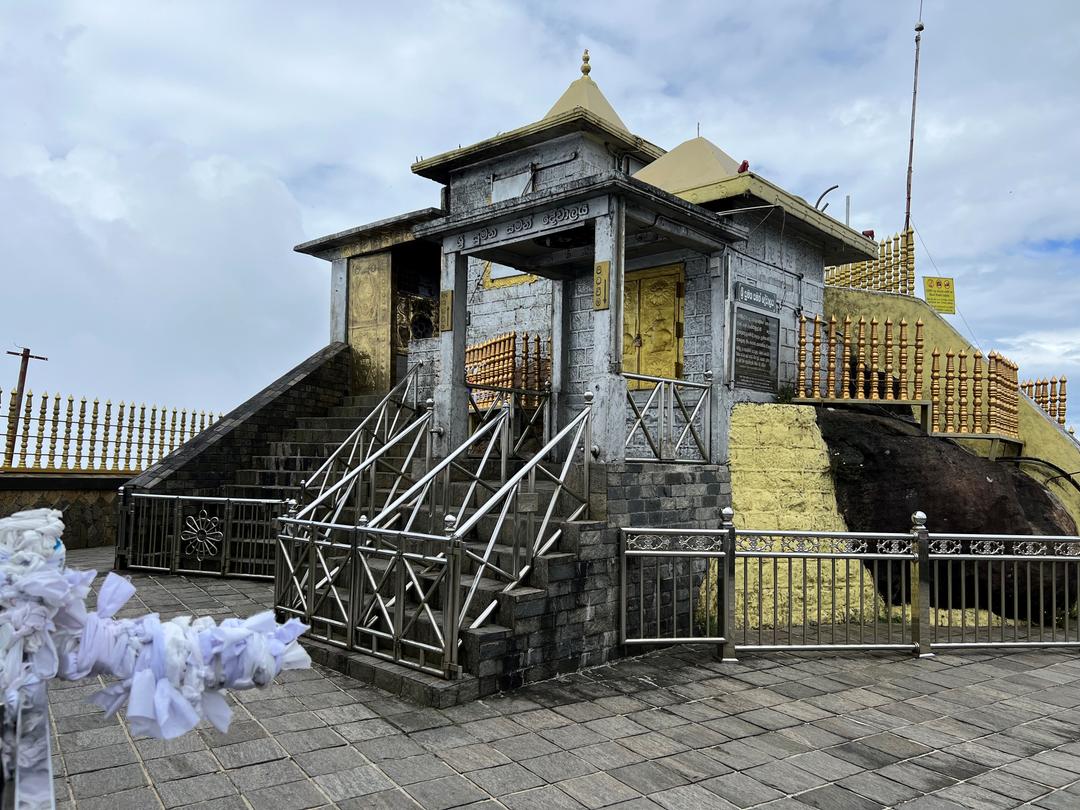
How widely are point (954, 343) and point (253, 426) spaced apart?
11530mm

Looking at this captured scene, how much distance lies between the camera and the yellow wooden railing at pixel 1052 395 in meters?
13.5

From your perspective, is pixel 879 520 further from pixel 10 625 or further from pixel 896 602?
pixel 10 625

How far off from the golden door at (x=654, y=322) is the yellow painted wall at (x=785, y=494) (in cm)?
112

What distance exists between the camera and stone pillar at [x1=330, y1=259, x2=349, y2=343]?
599 inches

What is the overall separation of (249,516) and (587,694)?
6.79 m

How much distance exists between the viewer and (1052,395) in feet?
44.5

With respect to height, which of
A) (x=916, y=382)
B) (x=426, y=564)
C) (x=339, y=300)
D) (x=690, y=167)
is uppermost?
(x=690, y=167)

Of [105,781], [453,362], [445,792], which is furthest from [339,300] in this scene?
[445,792]

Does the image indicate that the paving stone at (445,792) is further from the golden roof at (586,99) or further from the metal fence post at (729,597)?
the golden roof at (586,99)

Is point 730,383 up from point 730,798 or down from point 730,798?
up

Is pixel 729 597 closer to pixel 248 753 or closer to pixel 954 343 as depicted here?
pixel 248 753

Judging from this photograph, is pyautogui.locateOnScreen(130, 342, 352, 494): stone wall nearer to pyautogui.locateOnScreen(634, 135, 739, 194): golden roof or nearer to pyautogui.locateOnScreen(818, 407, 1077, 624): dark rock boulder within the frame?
pyautogui.locateOnScreen(634, 135, 739, 194): golden roof

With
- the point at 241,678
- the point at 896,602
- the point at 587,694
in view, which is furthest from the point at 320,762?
the point at 896,602

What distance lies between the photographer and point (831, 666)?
661 cm
